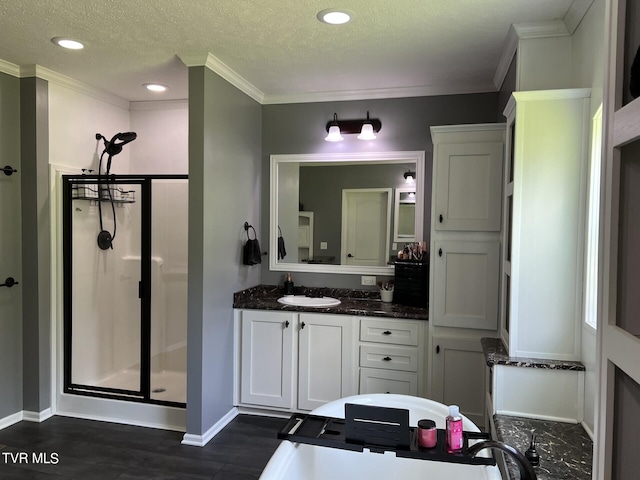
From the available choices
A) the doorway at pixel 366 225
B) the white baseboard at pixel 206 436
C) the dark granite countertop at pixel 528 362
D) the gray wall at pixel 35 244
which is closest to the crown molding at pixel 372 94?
the doorway at pixel 366 225

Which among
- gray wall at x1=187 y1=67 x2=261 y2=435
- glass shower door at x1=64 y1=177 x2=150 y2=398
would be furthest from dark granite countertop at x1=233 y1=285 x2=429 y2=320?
glass shower door at x1=64 y1=177 x2=150 y2=398

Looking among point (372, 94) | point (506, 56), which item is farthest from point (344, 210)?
point (506, 56)

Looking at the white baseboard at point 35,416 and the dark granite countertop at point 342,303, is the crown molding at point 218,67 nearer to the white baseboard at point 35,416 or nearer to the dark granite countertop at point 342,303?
the dark granite countertop at point 342,303

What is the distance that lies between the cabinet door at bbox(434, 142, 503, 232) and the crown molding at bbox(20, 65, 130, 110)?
2830 mm

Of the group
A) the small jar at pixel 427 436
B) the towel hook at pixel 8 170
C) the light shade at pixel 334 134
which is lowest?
the small jar at pixel 427 436

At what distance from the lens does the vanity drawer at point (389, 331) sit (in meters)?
3.19

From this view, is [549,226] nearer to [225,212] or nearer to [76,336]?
[225,212]

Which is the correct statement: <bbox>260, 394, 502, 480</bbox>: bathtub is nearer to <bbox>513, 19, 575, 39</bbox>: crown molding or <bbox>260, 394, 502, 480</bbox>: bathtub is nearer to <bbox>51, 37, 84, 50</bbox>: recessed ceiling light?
<bbox>513, 19, 575, 39</bbox>: crown molding

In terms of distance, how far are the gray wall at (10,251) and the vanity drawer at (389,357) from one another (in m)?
2.56

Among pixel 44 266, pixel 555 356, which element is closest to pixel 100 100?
pixel 44 266

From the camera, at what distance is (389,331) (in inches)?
127

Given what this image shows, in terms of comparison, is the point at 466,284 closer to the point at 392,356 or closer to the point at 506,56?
the point at 392,356

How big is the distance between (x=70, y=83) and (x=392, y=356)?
3.22m

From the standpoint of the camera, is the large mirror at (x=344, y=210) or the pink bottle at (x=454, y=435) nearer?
the pink bottle at (x=454, y=435)
